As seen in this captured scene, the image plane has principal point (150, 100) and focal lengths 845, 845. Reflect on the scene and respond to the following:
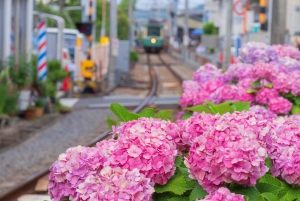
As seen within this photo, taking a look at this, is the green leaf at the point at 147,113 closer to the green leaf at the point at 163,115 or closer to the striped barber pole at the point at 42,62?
the green leaf at the point at 163,115

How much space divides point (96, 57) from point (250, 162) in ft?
105

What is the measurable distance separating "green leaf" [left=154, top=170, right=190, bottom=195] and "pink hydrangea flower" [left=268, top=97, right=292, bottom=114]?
12.1 feet

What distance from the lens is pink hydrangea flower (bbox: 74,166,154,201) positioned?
3.56 meters

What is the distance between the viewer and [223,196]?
3566 mm

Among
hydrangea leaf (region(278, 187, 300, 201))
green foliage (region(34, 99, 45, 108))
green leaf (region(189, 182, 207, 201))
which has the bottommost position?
green foliage (region(34, 99, 45, 108))

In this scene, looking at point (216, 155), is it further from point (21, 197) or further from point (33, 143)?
point (33, 143)

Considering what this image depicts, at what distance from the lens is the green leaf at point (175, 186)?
12.5 ft

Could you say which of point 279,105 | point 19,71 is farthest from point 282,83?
point 19,71

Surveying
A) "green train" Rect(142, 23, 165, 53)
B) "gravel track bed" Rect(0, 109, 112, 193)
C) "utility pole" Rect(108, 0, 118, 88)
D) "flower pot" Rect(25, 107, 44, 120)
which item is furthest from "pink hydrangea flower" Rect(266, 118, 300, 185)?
"green train" Rect(142, 23, 165, 53)

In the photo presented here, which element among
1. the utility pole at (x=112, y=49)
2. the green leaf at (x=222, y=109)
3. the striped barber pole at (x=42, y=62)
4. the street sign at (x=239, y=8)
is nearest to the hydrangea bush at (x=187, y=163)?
the green leaf at (x=222, y=109)

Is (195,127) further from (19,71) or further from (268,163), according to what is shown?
(19,71)

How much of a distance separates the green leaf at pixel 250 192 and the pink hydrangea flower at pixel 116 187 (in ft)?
1.27

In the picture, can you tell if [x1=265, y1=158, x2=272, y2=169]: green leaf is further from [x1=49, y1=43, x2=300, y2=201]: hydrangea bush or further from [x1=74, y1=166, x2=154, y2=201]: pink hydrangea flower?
[x1=74, y1=166, x2=154, y2=201]: pink hydrangea flower

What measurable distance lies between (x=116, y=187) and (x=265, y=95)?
420 centimetres
